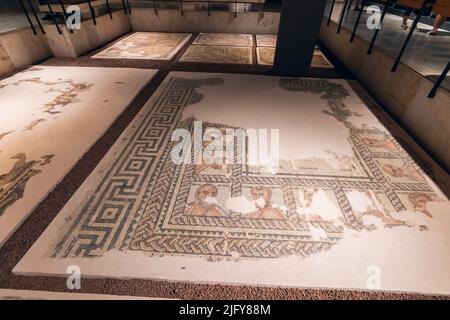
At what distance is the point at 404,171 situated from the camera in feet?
4.39

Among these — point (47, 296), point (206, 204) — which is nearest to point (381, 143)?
point (206, 204)

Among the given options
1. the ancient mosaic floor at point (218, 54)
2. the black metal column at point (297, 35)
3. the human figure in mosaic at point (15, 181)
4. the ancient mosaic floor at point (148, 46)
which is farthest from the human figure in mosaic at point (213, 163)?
the ancient mosaic floor at point (148, 46)

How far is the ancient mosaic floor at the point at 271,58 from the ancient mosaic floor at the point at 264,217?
58.0 inches

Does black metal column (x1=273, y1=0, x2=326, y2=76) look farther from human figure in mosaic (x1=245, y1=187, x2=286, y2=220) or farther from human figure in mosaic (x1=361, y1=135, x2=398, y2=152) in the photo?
human figure in mosaic (x1=245, y1=187, x2=286, y2=220)

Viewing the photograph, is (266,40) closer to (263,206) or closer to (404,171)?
(404,171)

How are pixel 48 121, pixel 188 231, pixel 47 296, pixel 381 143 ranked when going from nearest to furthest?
pixel 47 296
pixel 188 231
pixel 381 143
pixel 48 121

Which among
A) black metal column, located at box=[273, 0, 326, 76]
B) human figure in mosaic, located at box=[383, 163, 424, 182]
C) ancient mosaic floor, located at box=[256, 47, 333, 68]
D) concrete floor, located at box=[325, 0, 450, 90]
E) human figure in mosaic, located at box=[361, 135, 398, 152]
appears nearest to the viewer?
human figure in mosaic, located at box=[383, 163, 424, 182]

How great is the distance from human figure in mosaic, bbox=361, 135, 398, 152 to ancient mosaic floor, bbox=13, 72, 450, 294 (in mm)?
11

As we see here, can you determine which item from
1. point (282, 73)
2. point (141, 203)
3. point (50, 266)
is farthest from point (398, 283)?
point (282, 73)

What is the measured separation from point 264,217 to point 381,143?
1054 millimetres

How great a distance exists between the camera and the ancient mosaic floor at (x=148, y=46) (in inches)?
118

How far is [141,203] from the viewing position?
1139 millimetres

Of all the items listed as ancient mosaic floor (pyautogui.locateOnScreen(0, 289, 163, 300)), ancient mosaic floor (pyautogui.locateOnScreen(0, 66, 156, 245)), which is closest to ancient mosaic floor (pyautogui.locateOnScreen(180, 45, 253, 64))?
ancient mosaic floor (pyautogui.locateOnScreen(0, 66, 156, 245))

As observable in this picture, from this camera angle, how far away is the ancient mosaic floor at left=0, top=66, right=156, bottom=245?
1.19 metres
